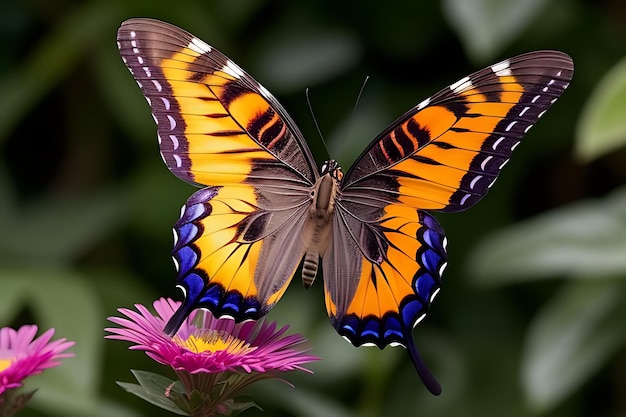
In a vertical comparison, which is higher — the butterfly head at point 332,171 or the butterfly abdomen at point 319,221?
the butterfly head at point 332,171

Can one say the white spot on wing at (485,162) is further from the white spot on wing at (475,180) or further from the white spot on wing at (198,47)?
the white spot on wing at (198,47)

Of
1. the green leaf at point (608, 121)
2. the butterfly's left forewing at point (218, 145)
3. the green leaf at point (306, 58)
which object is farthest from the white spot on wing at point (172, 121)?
the green leaf at point (306, 58)

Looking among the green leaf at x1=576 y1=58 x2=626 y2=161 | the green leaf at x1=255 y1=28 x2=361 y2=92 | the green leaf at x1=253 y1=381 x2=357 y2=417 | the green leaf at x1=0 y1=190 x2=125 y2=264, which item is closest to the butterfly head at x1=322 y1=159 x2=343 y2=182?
the green leaf at x1=576 y1=58 x2=626 y2=161

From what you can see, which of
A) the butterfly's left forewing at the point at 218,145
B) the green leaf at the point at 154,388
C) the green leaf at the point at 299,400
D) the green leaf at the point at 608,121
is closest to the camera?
the green leaf at the point at 154,388

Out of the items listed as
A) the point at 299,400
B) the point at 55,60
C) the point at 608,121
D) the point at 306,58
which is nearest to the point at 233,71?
the point at 608,121

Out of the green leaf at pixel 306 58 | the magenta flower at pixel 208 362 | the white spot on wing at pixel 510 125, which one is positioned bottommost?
the magenta flower at pixel 208 362

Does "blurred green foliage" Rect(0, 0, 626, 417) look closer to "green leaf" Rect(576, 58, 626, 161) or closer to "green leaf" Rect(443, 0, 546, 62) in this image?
"green leaf" Rect(443, 0, 546, 62)

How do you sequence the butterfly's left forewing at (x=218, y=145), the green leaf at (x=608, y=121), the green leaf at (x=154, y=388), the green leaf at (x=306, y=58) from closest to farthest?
the green leaf at (x=154, y=388), the butterfly's left forewing at (x=218, y=145), the green leaf at (x=608, y=121), the green leaf at (x=306, y=58)
